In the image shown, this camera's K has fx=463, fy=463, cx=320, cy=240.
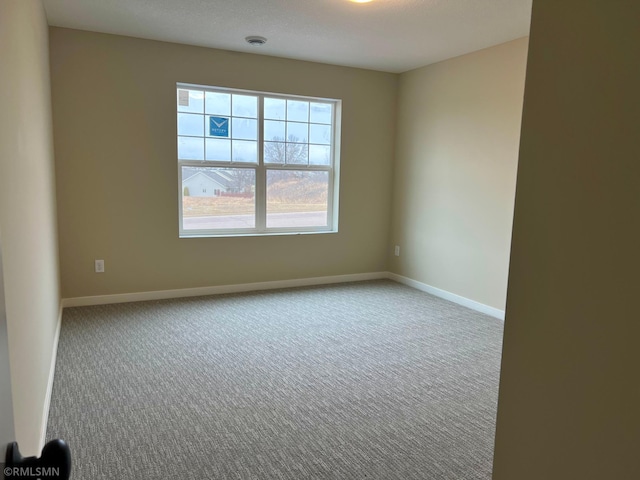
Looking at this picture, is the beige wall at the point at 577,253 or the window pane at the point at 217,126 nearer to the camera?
the beige wall at the point at 577,253

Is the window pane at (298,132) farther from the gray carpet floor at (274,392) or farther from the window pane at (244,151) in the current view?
the gray carpet floor at (274,392)

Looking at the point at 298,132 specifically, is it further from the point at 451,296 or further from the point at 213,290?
the point at 451,296

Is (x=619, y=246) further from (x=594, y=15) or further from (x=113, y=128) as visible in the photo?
(x=113, y=128)

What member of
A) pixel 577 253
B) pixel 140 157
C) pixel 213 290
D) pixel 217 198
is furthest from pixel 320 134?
pixel 577 253

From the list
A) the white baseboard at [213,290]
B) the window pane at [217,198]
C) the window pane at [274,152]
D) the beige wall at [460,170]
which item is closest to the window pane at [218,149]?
the window pane at [217,198]

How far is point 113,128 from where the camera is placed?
4.24m

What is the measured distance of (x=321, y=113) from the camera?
5.27 m

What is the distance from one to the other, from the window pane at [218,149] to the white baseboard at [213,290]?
52.8 inches

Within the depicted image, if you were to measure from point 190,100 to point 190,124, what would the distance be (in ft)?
0.76

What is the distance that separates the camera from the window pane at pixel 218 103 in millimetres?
4684

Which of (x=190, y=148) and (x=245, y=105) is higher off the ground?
(x=245, y=105)

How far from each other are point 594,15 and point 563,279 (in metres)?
0.57

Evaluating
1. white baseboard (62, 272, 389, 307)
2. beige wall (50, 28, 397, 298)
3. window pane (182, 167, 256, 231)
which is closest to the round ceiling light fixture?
beige wall (50, 28, 397, 298)

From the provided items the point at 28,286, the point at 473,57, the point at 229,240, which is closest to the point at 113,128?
the point at 229,240
